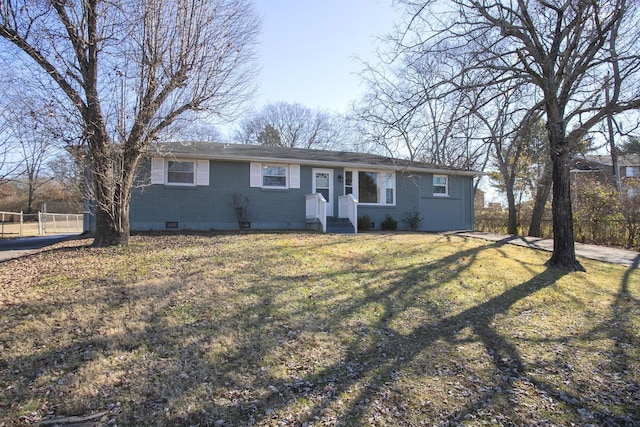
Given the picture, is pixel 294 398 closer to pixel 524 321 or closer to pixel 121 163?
pixel 524 321

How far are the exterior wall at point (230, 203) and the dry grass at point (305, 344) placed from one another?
4797mm

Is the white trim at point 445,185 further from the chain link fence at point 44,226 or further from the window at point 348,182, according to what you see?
the chain link fence at point 44,226

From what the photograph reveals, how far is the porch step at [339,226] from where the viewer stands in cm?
1348

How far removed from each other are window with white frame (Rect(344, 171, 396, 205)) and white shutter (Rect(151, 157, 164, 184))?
7.00 metres

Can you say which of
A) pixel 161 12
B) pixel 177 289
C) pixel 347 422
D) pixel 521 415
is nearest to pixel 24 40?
pixel 161 12

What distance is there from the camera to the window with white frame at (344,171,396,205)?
1564 cm

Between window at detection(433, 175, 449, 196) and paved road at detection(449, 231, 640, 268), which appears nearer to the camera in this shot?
paved road at detection(449, 231, 640, 268)

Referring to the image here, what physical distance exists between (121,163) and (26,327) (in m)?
4.97

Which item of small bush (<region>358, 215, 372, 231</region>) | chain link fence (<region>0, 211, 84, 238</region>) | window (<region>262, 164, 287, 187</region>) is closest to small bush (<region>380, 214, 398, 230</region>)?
small bush (<region>358, 215, 372, 231</region>)

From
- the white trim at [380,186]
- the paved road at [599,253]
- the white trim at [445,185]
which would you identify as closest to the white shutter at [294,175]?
the white trim at [380,186]


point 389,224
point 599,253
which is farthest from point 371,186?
point 599,253

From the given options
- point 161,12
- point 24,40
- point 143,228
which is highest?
point 161,12

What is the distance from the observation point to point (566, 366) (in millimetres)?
4195

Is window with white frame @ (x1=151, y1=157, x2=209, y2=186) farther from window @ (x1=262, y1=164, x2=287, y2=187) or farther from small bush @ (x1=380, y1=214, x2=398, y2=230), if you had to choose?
small bush @ (x1=380, y1=214, x2=398, y2=230)
